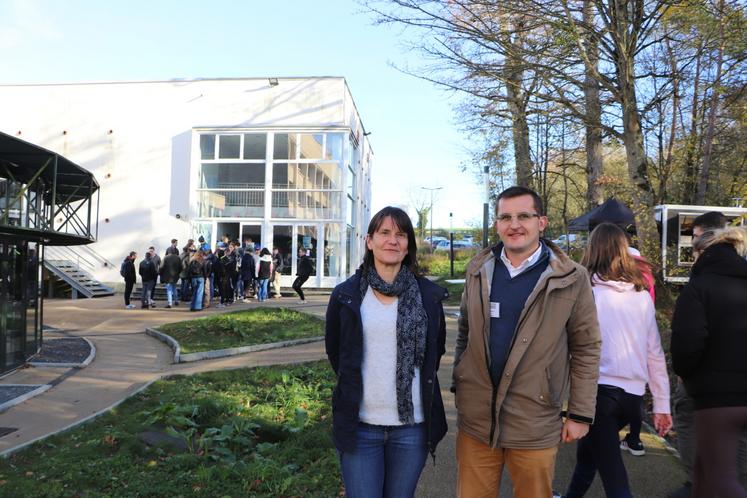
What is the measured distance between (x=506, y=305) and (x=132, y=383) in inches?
261

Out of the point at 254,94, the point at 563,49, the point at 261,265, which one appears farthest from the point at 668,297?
the point at 254,94

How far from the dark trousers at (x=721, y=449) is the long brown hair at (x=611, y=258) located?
773 millimetres

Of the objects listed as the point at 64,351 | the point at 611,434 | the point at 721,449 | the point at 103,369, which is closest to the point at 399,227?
the point at 611,434

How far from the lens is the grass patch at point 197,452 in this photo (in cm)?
401

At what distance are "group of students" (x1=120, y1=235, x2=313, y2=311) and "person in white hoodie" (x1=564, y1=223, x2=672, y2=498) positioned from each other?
43.5 ft

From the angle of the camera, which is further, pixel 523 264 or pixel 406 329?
pixel 523 264

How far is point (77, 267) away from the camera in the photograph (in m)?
22.9

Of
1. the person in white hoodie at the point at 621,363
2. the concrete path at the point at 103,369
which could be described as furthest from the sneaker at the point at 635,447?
the concrete path at the point at 103,369

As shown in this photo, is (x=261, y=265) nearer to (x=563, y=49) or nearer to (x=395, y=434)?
(x=563, y=49)

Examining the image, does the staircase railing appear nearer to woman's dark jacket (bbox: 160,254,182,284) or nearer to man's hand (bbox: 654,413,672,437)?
woman's dark jacket (bbox: 160,254,182,284)

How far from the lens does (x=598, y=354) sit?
2643 mm

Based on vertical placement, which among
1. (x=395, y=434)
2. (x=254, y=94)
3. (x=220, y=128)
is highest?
(x=254, y=94)

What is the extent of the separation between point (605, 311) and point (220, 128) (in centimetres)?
2240

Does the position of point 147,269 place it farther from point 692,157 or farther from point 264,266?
point 692,157
